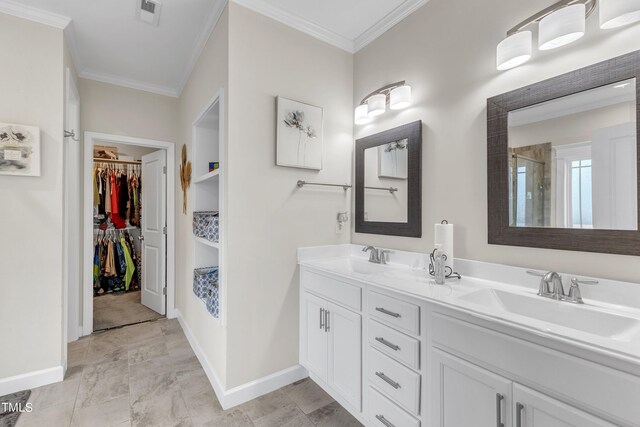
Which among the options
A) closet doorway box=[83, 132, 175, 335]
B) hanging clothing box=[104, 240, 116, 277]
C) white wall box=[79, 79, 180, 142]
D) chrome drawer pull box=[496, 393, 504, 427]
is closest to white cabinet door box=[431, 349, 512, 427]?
chrome drawer pull box=[496, 393, 504, 427]

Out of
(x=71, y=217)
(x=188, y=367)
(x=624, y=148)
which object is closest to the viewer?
(x=624, y=148)

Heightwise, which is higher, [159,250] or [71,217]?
[71,217]

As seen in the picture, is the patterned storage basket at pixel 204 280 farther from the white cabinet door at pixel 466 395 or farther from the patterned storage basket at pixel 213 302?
the white cabinet door at pixel 466 395

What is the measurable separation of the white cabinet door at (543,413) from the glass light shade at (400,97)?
68.2 inches

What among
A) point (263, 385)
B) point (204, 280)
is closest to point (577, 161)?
point (263, 385)

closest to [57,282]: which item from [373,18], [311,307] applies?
[311,307]

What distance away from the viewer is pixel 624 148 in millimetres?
1214

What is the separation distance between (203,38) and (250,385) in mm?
2714

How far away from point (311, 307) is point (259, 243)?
60 cm

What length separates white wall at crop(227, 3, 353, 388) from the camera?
196 centimetres

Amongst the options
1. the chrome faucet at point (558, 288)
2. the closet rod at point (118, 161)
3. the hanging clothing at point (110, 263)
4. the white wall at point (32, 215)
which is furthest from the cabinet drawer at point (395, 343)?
the closet rod at point (118, 161)

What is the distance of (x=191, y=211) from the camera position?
2.86 m

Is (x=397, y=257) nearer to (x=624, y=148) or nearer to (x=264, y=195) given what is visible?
(x=264, y=195)

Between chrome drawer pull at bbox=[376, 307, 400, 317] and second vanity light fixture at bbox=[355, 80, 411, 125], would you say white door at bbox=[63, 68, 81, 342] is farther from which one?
chrome drawer pull at bbox=[376, 307, 400, 317]
